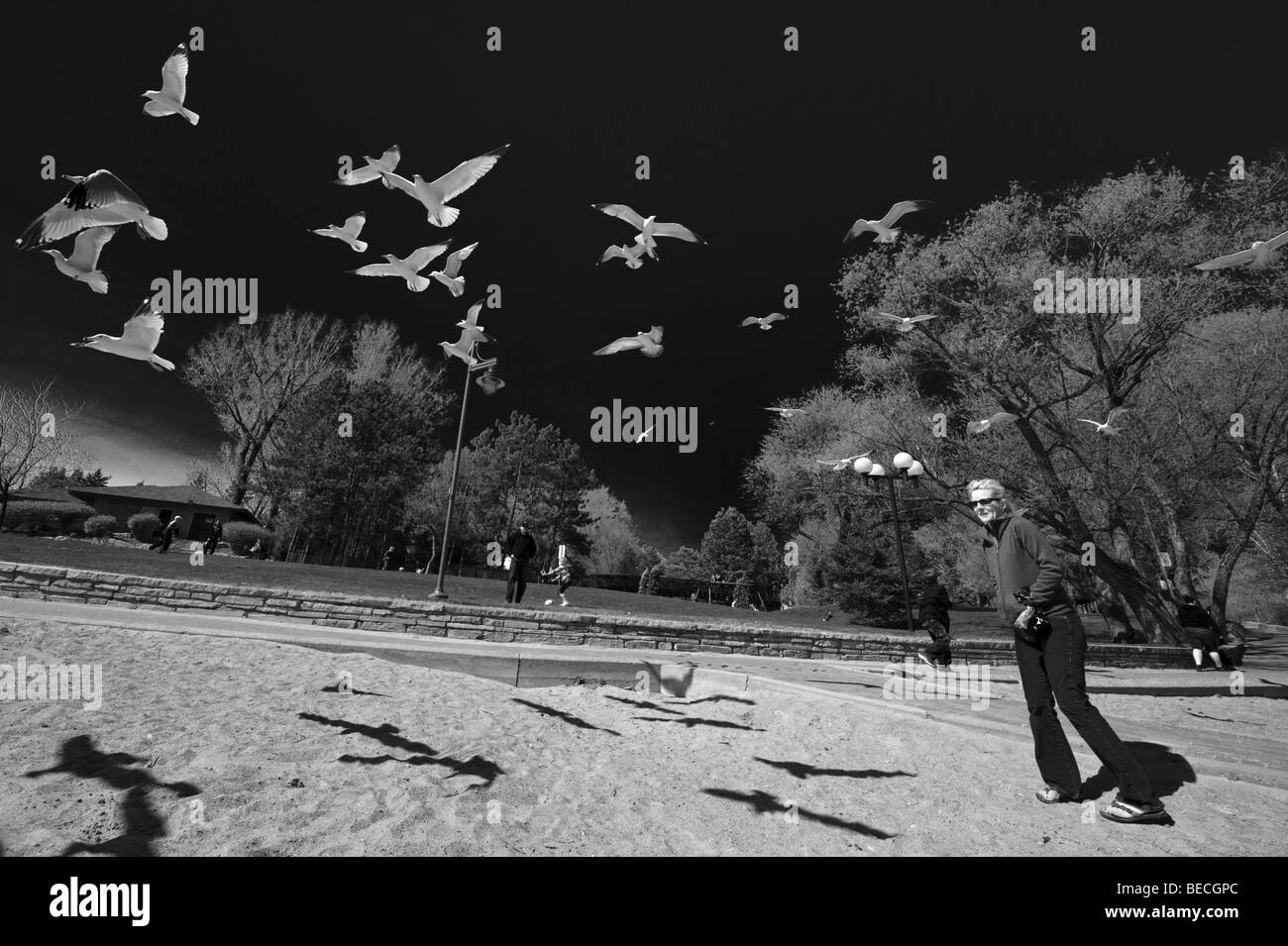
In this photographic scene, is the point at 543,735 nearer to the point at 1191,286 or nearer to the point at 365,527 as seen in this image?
the point at 1191,286

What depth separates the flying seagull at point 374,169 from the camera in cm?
709

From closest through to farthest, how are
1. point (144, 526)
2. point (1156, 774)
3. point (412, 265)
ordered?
1. point (1156, 774)
2. point (412, 265)
3. point (144, 526)

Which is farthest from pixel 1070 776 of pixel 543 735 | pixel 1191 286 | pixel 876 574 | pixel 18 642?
pixel 1191 286

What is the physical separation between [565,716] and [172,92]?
8.12 m

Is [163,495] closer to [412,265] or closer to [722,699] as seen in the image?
[412,265]

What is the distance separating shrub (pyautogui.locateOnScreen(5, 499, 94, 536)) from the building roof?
750 centimetres

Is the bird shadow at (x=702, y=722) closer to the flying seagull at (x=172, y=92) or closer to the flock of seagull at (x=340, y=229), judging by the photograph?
the flock of seagull at (x=340, y=229)

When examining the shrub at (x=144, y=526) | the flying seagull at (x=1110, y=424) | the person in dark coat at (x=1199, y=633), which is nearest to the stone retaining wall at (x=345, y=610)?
the flying seagull at (x=1110, y=424)

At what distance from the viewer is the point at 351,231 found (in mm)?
8312

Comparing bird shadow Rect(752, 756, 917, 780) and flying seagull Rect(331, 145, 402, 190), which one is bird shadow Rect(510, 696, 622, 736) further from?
flying seagull Rect(331, 145, 402, 190)

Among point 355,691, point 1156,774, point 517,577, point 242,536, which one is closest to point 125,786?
point 355,691

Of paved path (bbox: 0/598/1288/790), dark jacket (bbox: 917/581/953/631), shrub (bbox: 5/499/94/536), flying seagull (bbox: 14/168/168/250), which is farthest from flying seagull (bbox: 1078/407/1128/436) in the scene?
shrub (bbox: 5/499/94/536)

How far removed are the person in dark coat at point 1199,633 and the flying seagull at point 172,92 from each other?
20.0 meters

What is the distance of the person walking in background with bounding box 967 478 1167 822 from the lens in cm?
326
